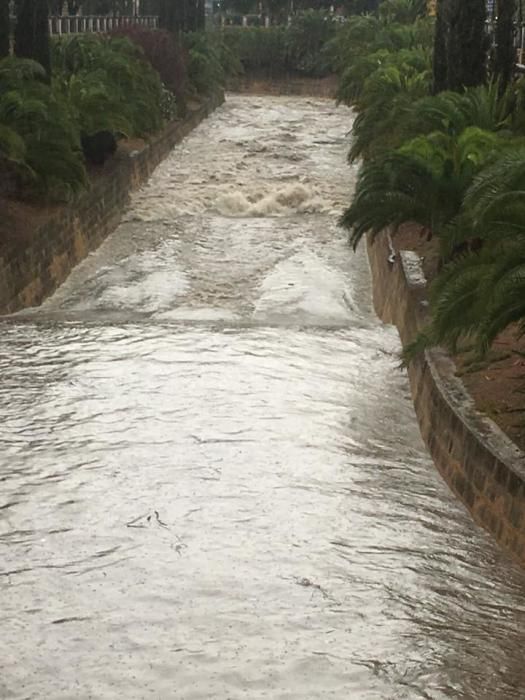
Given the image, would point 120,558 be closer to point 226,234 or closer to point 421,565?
point 421,565

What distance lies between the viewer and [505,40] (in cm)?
1856

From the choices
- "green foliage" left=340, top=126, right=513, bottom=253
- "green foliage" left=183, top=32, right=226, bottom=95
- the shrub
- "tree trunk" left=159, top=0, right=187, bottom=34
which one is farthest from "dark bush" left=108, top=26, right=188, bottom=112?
"green foliage" left=340, top=126, right=513, bottom=253

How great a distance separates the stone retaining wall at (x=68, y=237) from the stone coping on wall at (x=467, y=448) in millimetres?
4293

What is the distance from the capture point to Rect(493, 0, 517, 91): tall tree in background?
18.5 meters

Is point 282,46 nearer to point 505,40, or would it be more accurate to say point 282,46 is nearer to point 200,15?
point 200,15

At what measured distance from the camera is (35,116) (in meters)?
16.1

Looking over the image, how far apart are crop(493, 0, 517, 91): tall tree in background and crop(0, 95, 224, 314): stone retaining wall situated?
18.5 feet

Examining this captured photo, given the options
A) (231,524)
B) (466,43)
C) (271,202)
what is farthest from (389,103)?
(231,524)

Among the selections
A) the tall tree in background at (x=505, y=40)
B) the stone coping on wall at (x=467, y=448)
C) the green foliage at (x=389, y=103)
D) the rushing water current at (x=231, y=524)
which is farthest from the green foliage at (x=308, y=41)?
the stone coping on wall at (x=467, y=448)

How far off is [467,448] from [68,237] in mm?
9072

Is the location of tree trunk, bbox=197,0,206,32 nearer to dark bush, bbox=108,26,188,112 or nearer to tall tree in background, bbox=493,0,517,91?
dark bush, bbox=108,26,188,112

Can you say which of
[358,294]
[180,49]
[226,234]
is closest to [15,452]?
[358,294]

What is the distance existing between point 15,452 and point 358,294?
7596mm

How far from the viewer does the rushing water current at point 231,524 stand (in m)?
5.69
